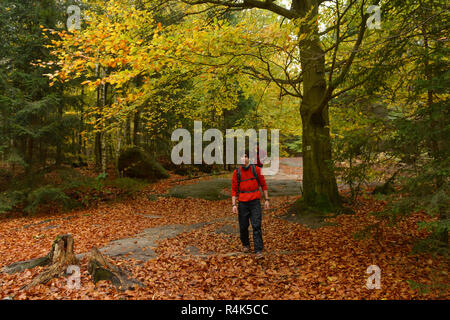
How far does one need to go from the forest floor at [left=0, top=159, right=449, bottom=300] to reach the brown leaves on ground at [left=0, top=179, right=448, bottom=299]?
0.02m

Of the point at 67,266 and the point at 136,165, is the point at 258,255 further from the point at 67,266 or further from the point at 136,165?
the point at 136,165

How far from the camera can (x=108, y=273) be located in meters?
4.42

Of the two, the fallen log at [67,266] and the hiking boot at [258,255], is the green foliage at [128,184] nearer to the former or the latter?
the fallen log at [67,266]

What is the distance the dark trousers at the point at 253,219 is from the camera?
18.7ft

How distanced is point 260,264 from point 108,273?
9.13ft

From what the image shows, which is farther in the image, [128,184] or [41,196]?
[128,184]

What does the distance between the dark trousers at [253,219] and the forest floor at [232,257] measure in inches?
14.5

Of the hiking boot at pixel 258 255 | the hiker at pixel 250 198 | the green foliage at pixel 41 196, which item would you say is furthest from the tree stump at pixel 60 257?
the green foliage at pixel 41 196

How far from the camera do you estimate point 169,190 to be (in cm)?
1541

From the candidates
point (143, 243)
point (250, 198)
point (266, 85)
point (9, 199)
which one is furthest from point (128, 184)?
point (250, 198)

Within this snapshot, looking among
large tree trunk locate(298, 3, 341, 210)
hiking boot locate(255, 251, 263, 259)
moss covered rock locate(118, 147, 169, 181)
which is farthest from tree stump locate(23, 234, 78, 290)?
moss covered rock locate(118, 147, 169, 181)

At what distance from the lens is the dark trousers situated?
18.7ft

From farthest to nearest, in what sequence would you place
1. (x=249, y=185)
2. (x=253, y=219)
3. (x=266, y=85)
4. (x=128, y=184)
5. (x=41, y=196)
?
1. (x=128, y=184)
2. (x=41, y=196)
3. (x=266, y=85)
4. (x=249, y=185)
5. (x=253, y=219)
